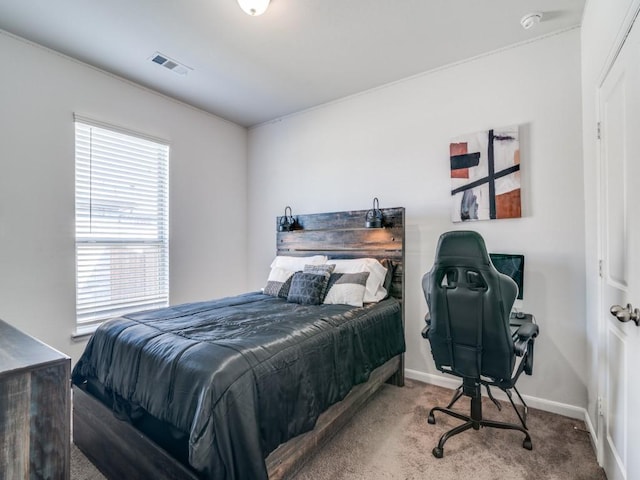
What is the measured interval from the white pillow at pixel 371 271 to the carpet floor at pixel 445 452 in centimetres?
91

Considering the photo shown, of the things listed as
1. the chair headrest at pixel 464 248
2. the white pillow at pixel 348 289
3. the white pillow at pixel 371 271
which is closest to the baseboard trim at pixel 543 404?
the white pillow at pixel 371 271

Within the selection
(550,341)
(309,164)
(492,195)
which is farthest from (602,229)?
(309,164)

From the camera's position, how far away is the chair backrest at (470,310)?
186 cm

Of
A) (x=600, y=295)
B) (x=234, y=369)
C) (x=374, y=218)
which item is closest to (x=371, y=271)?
(x=374, y=218)

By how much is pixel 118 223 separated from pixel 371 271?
2.54 metres

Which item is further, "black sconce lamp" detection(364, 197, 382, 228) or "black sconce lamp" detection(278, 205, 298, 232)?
"black sconce lamp" detection(278, 205, 298, 232)

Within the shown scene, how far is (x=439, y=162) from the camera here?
9.84 ft

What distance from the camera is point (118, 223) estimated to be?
126 inches

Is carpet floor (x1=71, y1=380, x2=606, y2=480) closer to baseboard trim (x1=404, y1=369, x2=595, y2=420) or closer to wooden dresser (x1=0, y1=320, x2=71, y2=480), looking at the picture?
baseboard trim (x1=404, y1=369, x2=595, y2=420)

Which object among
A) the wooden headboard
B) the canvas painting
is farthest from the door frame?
the wooden headboard

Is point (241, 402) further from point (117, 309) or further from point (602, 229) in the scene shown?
point (117, 309)

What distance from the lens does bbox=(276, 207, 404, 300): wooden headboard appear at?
3.10 meters

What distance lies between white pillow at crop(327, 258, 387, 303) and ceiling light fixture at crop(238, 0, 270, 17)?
6.96 ft

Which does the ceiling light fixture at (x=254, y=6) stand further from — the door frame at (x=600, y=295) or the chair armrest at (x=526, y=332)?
the chair armrest at (x=526, y=332)
